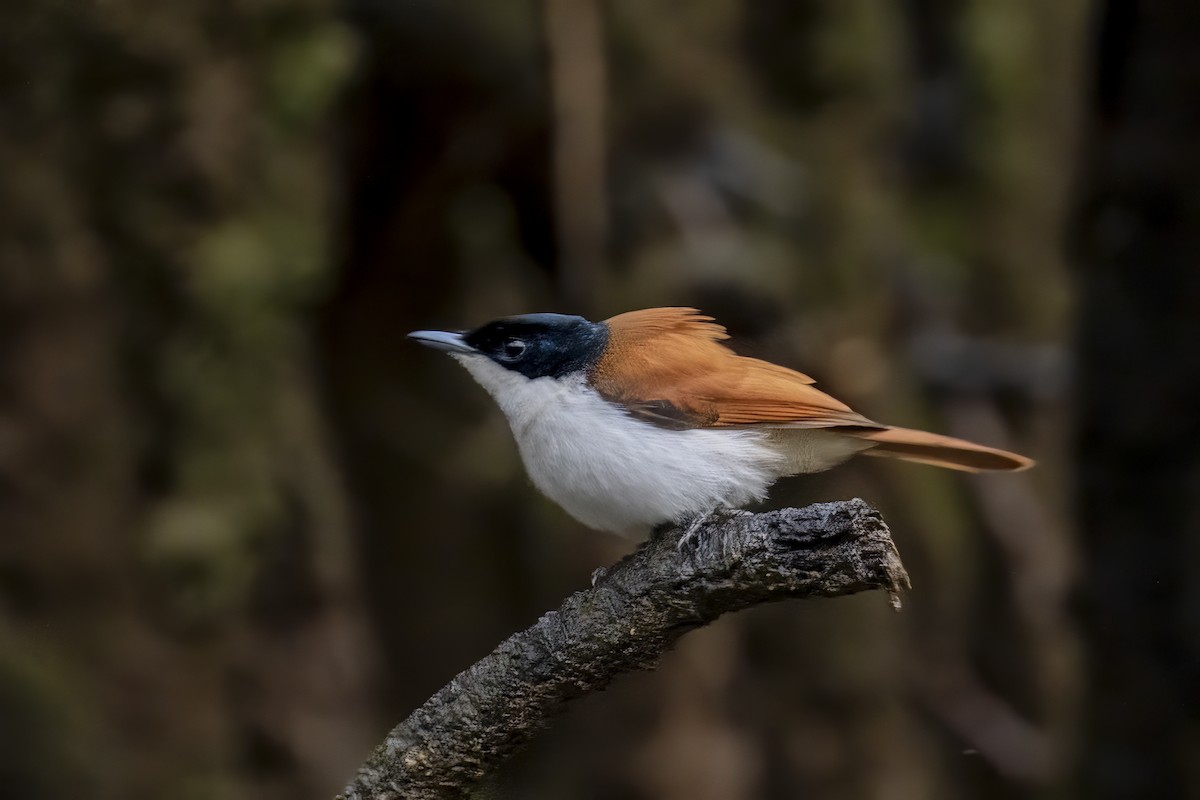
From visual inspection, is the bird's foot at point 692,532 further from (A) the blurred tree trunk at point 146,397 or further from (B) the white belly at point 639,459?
(A) the blurred tree trunk at point 146,397

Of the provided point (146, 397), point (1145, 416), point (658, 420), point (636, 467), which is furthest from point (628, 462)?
point (146, 397)

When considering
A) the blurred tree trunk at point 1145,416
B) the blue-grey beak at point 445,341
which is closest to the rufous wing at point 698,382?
the blue-grey beak at point 445,341

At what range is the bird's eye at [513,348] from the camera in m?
2.66

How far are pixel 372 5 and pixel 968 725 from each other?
4.10 m

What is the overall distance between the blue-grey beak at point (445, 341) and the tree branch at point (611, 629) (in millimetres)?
585

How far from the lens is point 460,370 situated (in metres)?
5.48

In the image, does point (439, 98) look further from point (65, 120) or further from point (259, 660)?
point (259, 660)

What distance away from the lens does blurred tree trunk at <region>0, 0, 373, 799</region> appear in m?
4.53

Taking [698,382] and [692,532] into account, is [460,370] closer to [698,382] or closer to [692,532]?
[698,382]

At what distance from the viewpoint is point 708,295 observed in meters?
4.03

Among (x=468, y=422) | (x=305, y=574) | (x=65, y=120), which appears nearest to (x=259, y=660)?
(x=305, y=574)

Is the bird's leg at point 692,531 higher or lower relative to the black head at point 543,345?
lower

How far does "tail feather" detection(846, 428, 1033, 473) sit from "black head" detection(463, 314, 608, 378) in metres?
0.59

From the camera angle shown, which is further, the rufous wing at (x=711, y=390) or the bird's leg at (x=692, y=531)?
the rufous wing at (x=711, y=390)
